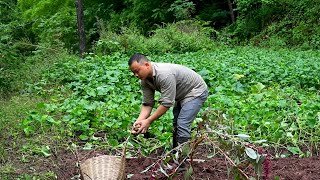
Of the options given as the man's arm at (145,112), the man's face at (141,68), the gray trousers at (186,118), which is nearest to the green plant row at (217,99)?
the gray trousers at (186,118)

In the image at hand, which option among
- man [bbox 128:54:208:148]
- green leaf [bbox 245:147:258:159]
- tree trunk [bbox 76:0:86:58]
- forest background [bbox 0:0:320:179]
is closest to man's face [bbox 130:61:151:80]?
man [bbox 128:54:208:148]

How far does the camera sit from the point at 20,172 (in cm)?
465

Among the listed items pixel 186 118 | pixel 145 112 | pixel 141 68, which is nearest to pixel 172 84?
pixel 141 68

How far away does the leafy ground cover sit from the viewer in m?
4.94

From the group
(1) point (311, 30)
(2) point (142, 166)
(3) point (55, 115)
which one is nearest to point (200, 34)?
(1) point (311, 30)

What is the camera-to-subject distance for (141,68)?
4152 mm

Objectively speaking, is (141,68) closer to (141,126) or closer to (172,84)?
(172,84)

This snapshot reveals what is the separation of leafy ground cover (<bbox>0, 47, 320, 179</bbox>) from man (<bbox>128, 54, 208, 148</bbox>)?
182 millimetres

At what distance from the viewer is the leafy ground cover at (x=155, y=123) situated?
16.2 feet

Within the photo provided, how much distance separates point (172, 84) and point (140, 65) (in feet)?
1.11

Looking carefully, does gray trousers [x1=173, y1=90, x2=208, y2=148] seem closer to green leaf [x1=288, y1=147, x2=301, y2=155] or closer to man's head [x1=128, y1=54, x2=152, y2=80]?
man's head [x1=128, y1=54, x2=152, y2=80]

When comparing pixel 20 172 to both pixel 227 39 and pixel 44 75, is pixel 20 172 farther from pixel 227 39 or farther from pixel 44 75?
pixel 227 39

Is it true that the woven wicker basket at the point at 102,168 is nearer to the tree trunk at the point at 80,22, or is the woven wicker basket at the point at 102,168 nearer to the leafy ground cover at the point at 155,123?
the leafy ground cover at the point at 155,123

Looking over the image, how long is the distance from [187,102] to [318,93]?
3996 mm
